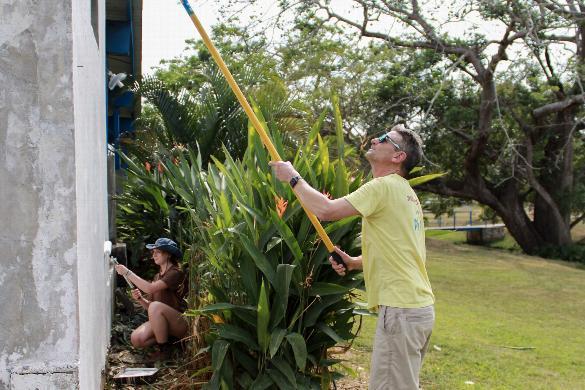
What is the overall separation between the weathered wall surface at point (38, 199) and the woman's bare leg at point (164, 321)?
9.36ft

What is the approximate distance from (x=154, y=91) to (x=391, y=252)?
6670mm

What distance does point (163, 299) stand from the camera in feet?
19.9

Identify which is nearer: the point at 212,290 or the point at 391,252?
the point at 391,252

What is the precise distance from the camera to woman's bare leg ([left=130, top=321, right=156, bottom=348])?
6000 millimetres

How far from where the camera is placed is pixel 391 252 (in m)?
3.79

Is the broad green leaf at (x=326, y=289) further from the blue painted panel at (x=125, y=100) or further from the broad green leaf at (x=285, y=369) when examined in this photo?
the blue painted panel at (x=125, y=100)

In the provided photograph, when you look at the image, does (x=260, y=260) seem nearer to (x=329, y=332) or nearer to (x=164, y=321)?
(x=329, y=332)

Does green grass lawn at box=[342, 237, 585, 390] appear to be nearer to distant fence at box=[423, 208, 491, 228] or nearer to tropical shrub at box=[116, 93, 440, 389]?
tropical shrub at box=[116, 93, 440, 389]

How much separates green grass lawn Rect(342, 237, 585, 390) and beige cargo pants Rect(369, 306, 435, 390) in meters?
2.57

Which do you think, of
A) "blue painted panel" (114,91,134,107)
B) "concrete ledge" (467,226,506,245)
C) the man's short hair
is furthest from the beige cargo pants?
"concrete ledge" (467,226,506,245)

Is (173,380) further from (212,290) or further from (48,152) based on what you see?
(48,152)

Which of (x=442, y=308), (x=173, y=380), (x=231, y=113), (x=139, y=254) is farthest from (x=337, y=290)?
(x=442, y=308)

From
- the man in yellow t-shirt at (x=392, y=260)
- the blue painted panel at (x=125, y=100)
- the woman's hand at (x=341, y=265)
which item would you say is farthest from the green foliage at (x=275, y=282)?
the blue painted panel at (x=125, y=100)

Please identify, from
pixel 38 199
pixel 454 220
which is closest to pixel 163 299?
pixel 38 199
